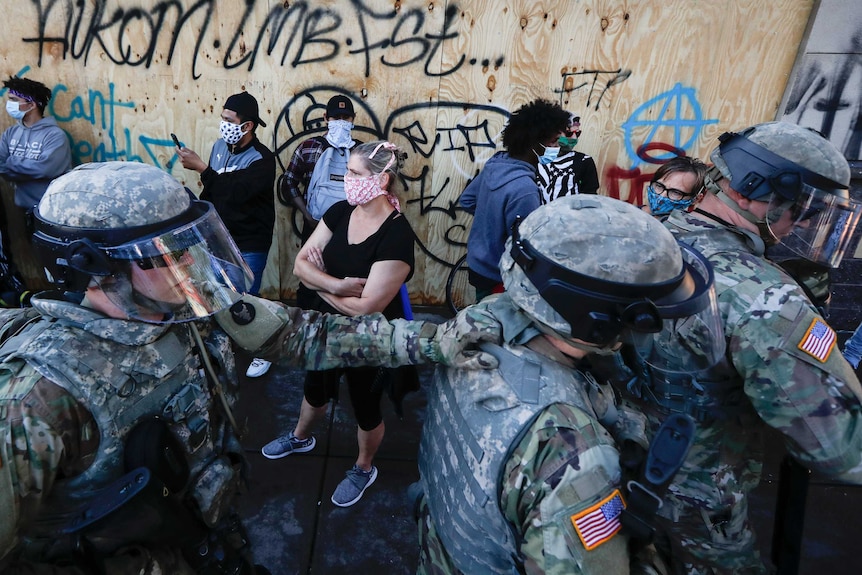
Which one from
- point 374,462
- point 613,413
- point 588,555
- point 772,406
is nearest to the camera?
point 588,555

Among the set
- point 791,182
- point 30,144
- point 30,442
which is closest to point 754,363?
point 791,182

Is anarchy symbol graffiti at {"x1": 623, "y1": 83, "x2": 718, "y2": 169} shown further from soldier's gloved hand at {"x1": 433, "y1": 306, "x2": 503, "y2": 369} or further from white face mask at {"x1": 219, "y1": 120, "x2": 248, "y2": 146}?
soldier's gloved hand at {"x1": 433, "y1": 306, "x2": 503, "y2": 369}

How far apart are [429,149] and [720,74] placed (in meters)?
2.25

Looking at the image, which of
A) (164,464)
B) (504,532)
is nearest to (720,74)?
(504,532)

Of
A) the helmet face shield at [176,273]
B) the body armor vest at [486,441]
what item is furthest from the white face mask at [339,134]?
the body armor vest at [486,441]

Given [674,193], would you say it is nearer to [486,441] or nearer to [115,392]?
[486,441]

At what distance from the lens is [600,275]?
3.90ft

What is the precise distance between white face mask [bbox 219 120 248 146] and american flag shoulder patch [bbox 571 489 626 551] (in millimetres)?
3251

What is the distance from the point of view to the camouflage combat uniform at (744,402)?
1509mm

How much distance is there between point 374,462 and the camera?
3211 millimetres

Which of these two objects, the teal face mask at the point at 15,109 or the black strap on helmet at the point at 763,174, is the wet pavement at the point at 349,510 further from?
the teal face mask at the point at 15,109

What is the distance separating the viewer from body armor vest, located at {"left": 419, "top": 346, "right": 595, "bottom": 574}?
1228 mm

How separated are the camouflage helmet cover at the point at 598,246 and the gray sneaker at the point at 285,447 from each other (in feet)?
7.44

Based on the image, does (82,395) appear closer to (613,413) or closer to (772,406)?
(613,413)
